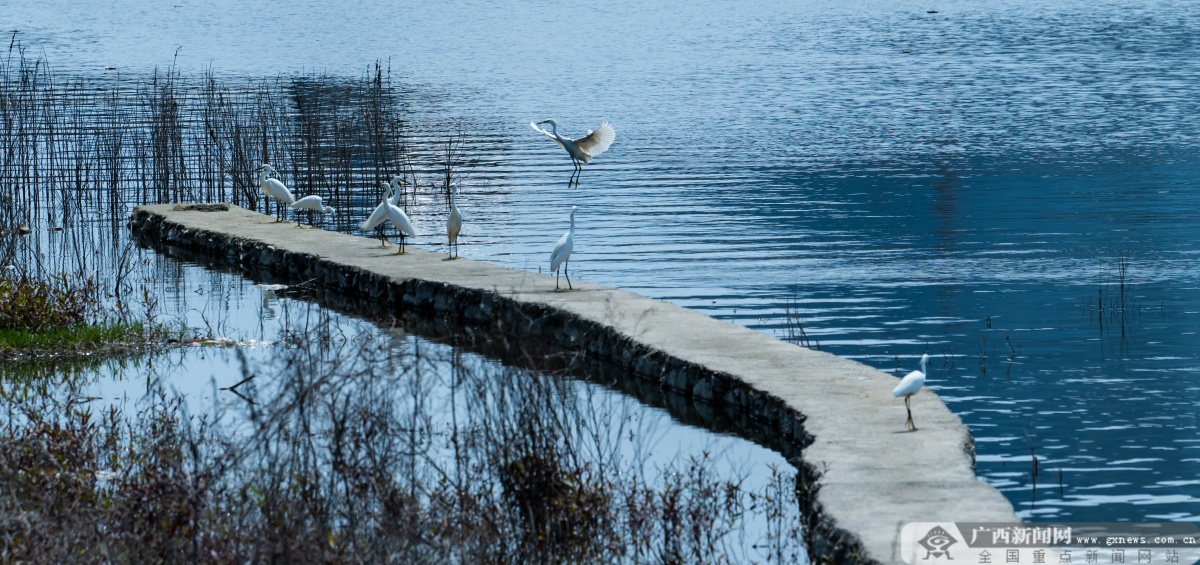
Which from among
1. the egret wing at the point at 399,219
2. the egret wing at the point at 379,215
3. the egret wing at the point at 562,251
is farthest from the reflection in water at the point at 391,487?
the egret wing at the point at 379,215

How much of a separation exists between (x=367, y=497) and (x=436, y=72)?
43.7 metres

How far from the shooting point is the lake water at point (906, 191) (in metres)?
11.1

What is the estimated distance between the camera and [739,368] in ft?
34.5

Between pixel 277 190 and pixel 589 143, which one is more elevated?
pixel 589 143

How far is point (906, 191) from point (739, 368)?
1414 cm

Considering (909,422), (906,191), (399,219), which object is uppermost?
(906,191)

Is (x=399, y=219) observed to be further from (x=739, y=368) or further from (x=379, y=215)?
(x=739, y=368)

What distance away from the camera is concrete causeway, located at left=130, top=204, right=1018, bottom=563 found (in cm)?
711

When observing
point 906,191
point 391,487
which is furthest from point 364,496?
point 906,191

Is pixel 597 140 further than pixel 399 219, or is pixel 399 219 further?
pixel 597 140

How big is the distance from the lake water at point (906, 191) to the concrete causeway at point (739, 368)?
2.89 ft

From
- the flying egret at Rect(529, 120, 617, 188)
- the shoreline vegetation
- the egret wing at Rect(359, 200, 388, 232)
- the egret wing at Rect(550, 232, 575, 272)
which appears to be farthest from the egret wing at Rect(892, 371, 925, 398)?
the egret wing at Rect(359, 200, 388, 232)

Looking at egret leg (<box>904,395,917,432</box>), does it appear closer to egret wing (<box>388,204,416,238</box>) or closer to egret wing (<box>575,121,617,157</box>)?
egret wing (<box>575,121,617,157</box>)

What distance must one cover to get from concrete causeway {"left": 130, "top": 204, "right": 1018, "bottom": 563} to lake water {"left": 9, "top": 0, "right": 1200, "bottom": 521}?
2.89 ft
